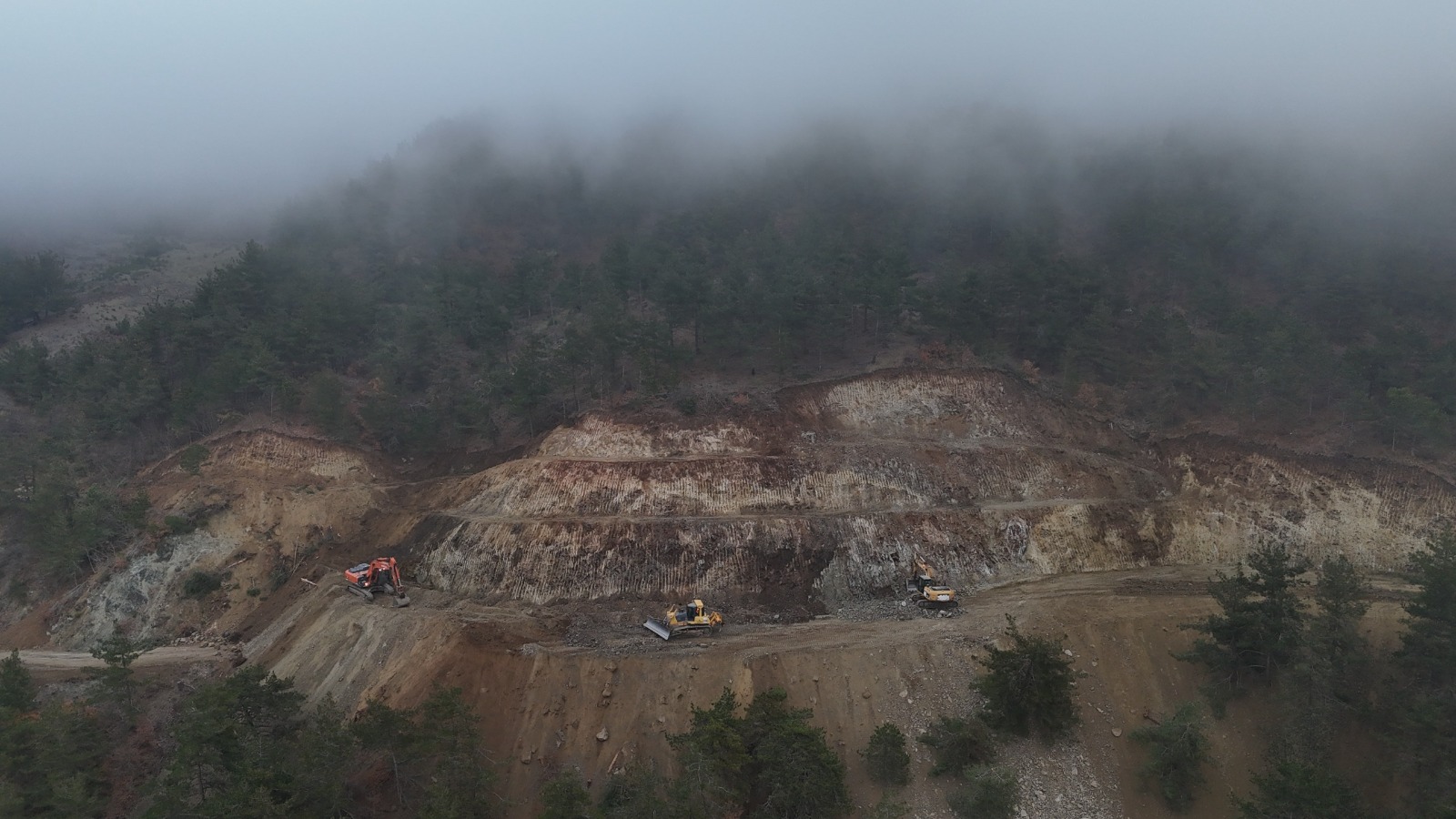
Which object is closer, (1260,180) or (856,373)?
(856,373)

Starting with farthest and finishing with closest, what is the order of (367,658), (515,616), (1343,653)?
(515,616), (367,658), (1343,653)

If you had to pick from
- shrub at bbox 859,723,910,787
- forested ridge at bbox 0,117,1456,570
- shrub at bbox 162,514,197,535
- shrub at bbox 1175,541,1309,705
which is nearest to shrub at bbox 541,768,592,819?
shrub at bbox 859,723,910,787

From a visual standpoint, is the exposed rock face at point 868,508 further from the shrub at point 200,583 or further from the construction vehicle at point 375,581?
the shrub at point 200,583

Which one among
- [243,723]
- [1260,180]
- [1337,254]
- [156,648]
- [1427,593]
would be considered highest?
[1260,180]

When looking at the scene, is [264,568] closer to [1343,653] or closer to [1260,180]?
[1343,653]

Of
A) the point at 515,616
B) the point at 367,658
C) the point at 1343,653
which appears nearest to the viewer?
the point at 1343,653

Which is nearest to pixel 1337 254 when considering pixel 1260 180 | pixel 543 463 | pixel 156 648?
pixel 1260 180

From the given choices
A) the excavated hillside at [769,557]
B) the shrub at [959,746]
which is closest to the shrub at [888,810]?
the excavated hillside at [769,557]
